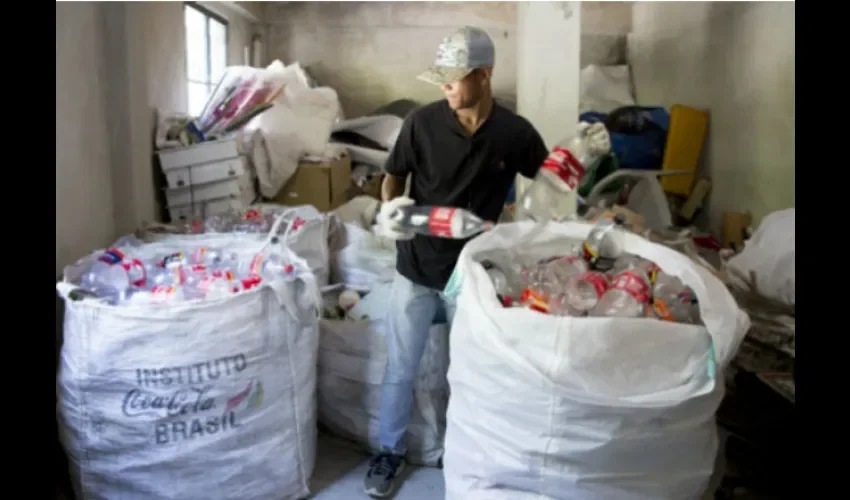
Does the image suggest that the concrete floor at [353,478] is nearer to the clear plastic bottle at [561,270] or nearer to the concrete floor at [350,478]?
the concrete floor at [350,478]

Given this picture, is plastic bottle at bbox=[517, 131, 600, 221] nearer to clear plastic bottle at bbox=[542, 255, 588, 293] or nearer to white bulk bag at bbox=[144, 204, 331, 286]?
clear plastic bottle at bbox=[542, 255, 588, 293]

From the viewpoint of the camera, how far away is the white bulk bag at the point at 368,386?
2111 millimetres

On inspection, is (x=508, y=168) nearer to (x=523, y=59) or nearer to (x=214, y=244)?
(x=523, y=59)

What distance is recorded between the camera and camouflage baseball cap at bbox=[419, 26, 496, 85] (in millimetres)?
1760

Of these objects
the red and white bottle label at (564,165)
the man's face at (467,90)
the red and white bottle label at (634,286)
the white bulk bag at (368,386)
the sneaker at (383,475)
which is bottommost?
the sneaker at (383,475)

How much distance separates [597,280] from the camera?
1.53 metres

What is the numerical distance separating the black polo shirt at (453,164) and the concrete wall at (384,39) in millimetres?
3735

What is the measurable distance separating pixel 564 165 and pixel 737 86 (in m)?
2.58

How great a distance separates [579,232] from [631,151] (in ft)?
9.01

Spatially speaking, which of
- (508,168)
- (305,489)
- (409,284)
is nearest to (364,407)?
(305,489)

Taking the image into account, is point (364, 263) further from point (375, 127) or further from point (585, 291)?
point (375, 127)

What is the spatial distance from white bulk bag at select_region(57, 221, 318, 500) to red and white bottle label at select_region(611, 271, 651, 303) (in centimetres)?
80

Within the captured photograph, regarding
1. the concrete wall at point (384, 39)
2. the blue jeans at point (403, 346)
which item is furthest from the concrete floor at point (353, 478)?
the concrete wall at point (384, 39)

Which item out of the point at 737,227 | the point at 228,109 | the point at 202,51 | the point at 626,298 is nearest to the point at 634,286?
the point at 626,298
